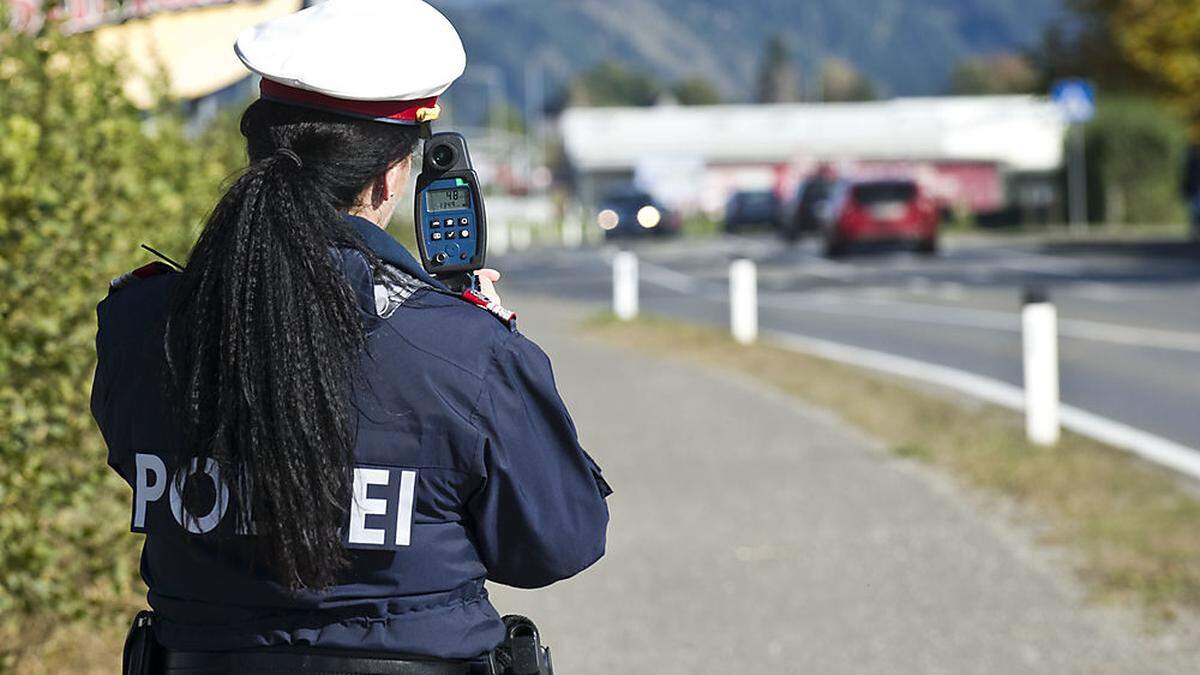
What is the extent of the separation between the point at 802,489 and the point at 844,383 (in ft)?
15.5

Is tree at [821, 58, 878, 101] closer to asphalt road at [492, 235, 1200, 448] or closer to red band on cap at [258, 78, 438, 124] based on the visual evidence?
asphalt road at [492, 235, 1200, 448]

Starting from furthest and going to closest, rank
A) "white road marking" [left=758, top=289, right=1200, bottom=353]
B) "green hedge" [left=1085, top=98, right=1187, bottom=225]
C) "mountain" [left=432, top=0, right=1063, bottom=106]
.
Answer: "green hedge" [left=1085, top=98, right=1187, bottom=225] → "white road marking" [left=758, top=289, right=1200, bottom=353] → "mountain" [left=432, top=0, right=1063, bottom=106]

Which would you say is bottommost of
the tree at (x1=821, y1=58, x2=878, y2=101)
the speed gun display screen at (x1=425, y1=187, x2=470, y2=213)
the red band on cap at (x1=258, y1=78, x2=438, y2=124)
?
the speed gun display screen at (x1=425, y1=187, x2=470, y2=213)

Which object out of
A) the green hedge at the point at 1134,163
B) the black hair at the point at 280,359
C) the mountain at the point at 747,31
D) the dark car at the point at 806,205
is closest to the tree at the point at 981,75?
the green hedge at the point at 1134,163

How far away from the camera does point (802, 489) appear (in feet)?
29.6

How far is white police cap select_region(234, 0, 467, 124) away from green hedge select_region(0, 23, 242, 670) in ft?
8.03

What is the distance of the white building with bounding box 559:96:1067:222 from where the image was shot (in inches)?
3206

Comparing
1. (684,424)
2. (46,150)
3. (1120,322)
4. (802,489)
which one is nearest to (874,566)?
(802,489)

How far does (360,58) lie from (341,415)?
1.53 feet

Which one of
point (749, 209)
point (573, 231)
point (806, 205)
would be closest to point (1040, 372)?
point (806, 205)

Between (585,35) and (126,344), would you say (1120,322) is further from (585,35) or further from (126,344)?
(585,35)

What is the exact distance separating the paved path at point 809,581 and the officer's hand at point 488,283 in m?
3.38

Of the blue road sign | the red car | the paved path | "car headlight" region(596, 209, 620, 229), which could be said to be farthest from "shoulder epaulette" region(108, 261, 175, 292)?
the blue road sign

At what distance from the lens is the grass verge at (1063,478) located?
6.72m
